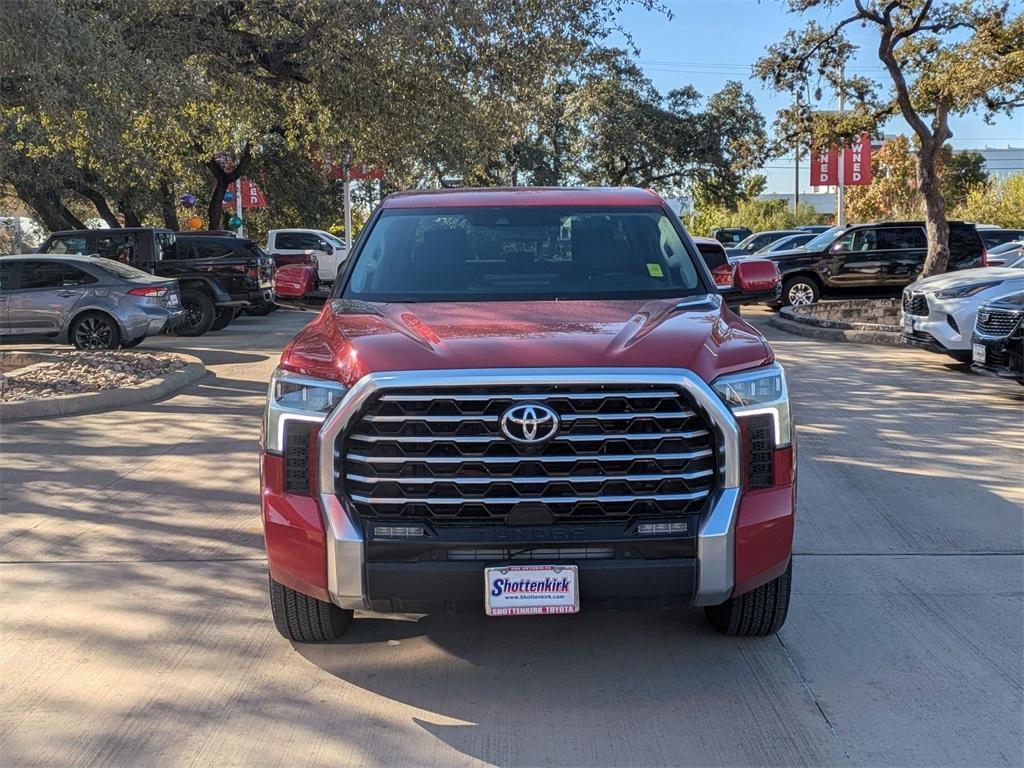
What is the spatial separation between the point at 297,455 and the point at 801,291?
1876 centimetres

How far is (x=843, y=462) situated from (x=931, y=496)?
1.06 meters

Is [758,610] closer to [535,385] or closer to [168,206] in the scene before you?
[535,385]

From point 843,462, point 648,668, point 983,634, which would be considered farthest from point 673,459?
point 843,462

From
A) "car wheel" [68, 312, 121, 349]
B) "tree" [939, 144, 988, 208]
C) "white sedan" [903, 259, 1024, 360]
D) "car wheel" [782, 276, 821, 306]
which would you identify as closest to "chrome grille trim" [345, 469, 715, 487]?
"white sedan" [903, 259, 1024, 360]

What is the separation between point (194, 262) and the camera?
64.4 ft

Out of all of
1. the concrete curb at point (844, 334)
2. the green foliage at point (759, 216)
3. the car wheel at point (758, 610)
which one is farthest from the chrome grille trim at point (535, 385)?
the green foliage at point (759, 216)

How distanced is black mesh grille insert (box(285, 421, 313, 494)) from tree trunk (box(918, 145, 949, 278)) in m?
16.8

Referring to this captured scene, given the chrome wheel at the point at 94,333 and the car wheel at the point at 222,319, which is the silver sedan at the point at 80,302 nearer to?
the chrome wheel at the point at 94,333

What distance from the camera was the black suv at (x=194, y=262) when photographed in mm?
19125

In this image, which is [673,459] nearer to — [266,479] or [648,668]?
[648,668]

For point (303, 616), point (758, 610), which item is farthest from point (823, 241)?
point (303, 616)

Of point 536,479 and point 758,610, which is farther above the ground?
point 536,479

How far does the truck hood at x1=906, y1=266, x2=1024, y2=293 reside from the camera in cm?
1266

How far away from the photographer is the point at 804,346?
1597cm
